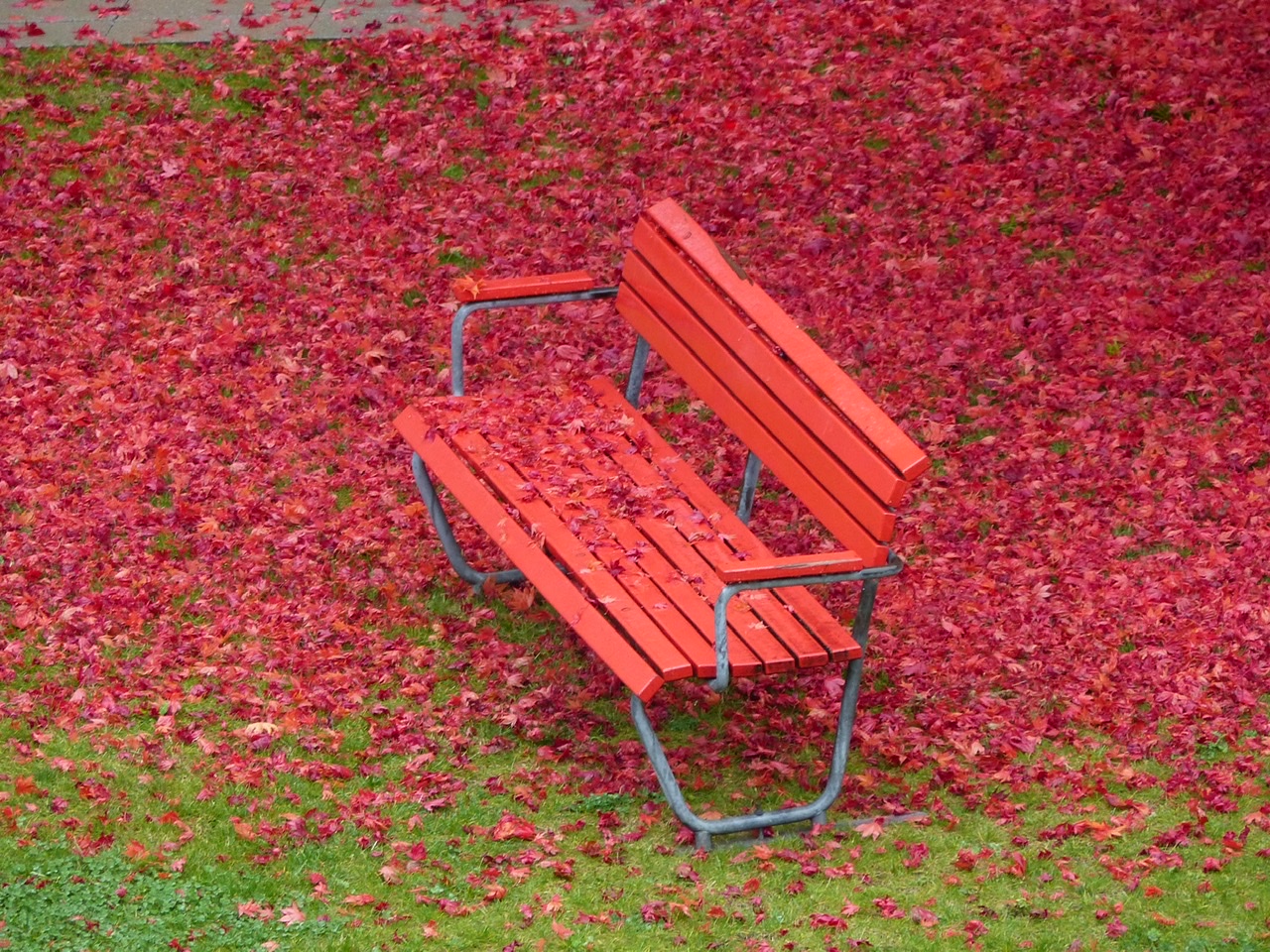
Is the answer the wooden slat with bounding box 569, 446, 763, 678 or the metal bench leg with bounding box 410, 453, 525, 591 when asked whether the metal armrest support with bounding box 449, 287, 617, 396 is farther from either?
the wooden slat with bounding box 569, 446, 763, 678

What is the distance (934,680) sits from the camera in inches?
212

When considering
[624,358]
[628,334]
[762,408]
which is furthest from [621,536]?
[628,334]

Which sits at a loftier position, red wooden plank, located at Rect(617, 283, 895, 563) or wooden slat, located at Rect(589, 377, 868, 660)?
red wooden plank, located at Rect(617, 283, 895, 563)

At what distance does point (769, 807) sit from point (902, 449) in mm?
1161

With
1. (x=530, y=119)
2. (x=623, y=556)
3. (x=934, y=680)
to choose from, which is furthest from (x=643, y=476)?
(x=530, y=119)

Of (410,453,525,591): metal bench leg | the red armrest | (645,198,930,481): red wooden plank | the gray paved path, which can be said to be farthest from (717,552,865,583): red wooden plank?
the gray paved path

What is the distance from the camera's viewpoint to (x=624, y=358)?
728 centimetres

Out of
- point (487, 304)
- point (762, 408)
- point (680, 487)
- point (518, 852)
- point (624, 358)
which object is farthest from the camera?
point (624, 358)

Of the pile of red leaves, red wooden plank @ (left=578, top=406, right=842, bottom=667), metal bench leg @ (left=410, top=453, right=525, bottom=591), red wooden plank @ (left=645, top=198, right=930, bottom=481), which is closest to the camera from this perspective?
red wooden plank @ (left=645, top=198, right=930, bottom=481)

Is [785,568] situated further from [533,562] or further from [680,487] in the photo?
[680,487]

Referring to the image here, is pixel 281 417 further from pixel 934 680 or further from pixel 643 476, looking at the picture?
pixel 934 680

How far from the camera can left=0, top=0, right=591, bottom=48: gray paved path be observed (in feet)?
30.2

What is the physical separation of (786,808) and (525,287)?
6.50ft

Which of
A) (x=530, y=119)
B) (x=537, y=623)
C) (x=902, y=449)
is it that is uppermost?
(x=902, y=449)
